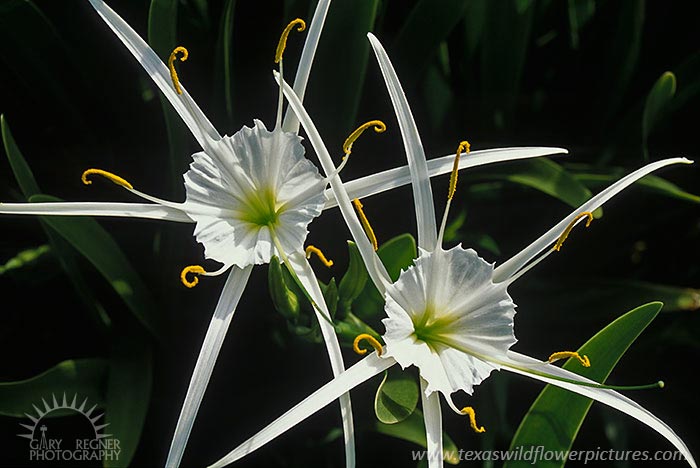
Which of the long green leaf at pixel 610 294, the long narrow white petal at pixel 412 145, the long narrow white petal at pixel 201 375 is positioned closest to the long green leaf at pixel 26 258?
the long narrow white petal at pixel 201 375

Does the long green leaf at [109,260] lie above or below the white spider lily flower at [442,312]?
above

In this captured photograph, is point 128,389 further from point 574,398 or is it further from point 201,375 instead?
point 574,398

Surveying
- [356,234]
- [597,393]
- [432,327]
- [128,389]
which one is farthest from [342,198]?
[128,389]

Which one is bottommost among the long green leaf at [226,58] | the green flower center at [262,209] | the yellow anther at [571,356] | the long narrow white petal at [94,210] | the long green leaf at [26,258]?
the yellow anther at [571,356]

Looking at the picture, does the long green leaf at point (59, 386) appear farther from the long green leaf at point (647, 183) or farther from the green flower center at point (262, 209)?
the long green leaf at point (647, 183)

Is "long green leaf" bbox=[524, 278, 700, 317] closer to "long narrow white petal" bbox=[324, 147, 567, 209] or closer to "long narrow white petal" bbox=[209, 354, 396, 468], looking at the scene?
"long narrow white petal" bbox=[324, 147, 567, 209]

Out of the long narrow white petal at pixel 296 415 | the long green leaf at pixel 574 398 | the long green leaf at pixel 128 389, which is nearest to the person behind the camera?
the long narrow white petal at pixel 296 415
